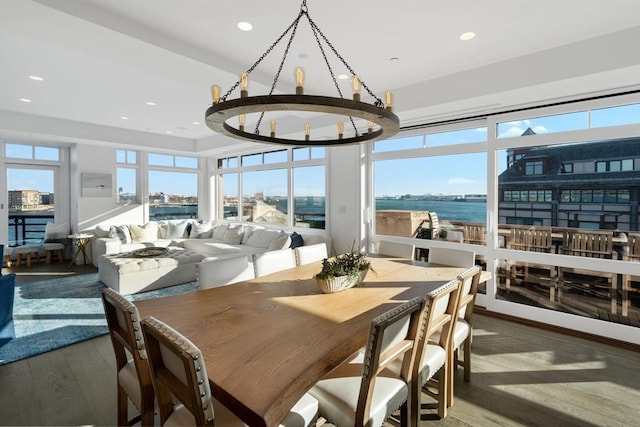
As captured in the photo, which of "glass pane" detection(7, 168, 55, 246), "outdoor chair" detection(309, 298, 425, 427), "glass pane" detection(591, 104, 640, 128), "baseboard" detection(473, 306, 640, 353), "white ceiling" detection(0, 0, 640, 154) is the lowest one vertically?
"baseboard" detection(473, 306, 640, 353)

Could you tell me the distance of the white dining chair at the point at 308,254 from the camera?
11.5 ft

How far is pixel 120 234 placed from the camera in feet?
21.9

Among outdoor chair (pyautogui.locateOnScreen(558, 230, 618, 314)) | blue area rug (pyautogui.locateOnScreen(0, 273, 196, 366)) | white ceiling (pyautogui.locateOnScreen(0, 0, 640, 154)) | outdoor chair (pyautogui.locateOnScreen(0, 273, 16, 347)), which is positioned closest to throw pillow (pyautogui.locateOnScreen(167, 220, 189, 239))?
blue area rug (pyautogui.locateOnScreen(0, 273, 196, 366))

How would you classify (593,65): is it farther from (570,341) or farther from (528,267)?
(570,341)

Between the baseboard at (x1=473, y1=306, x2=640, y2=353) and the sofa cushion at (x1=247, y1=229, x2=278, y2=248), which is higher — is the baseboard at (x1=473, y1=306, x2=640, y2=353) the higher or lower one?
the lower one

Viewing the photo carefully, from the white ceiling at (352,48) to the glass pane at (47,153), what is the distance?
3.07 m

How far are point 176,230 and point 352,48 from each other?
6.30 m

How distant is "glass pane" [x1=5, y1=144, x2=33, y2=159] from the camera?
6.64 metres

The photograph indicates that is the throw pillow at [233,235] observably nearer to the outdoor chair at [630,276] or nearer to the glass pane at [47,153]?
the glass pane at [47,153]

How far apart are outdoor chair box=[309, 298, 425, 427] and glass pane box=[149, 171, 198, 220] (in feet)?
25.8

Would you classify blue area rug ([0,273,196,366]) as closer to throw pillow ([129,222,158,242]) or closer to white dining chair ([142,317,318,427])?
throw pillow ([129,222,158,242])

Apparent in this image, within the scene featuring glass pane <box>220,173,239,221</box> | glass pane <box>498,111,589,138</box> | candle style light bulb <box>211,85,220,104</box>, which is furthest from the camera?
glass pane <box>220,173,239,221</box>

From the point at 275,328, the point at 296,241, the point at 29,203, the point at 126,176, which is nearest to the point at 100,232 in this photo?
the point at 126,176

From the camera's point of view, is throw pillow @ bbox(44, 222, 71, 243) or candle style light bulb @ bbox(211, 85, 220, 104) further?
throw pillow @ bbox(44, 222, 71, 243)
